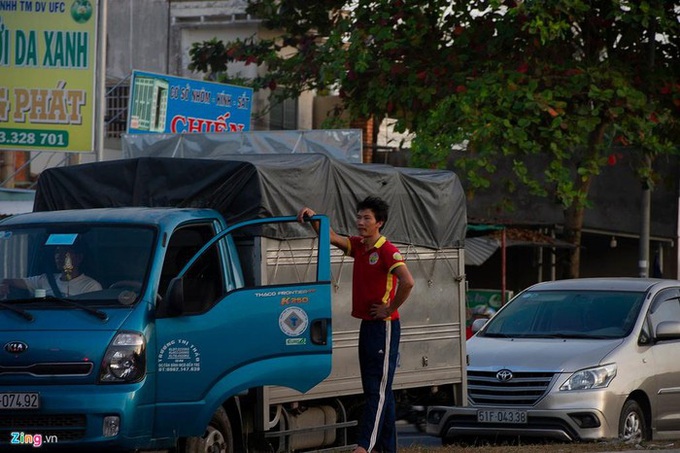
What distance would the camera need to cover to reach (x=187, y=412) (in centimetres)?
895

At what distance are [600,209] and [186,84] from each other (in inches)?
399

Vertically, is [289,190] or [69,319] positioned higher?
[289,190]

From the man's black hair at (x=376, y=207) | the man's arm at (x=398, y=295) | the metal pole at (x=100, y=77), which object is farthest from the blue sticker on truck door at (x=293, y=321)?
the metal pole at (x=100, y=77)

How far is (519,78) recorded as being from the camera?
67.2ft

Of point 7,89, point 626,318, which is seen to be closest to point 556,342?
point 626,318

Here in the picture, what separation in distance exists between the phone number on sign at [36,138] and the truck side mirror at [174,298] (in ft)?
36.4

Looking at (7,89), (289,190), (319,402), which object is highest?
(7,89)

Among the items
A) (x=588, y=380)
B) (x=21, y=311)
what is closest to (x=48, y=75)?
(x=588, y=380)

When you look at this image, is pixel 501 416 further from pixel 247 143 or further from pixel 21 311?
pixel 21 311

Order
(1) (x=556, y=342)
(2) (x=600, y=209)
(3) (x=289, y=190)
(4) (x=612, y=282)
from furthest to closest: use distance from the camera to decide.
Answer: (2) (x=600, y=209), (4) (x=612, y=282), (1) (x=556, y=342), (3) (x=289, y=190)

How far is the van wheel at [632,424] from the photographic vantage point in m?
Result: 12.4

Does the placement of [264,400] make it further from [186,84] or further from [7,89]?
[186,84]

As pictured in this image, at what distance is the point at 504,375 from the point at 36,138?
933 centimetres

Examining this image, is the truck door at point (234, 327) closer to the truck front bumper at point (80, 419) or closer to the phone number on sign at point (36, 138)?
the truck front bumper at point (80, 419)
